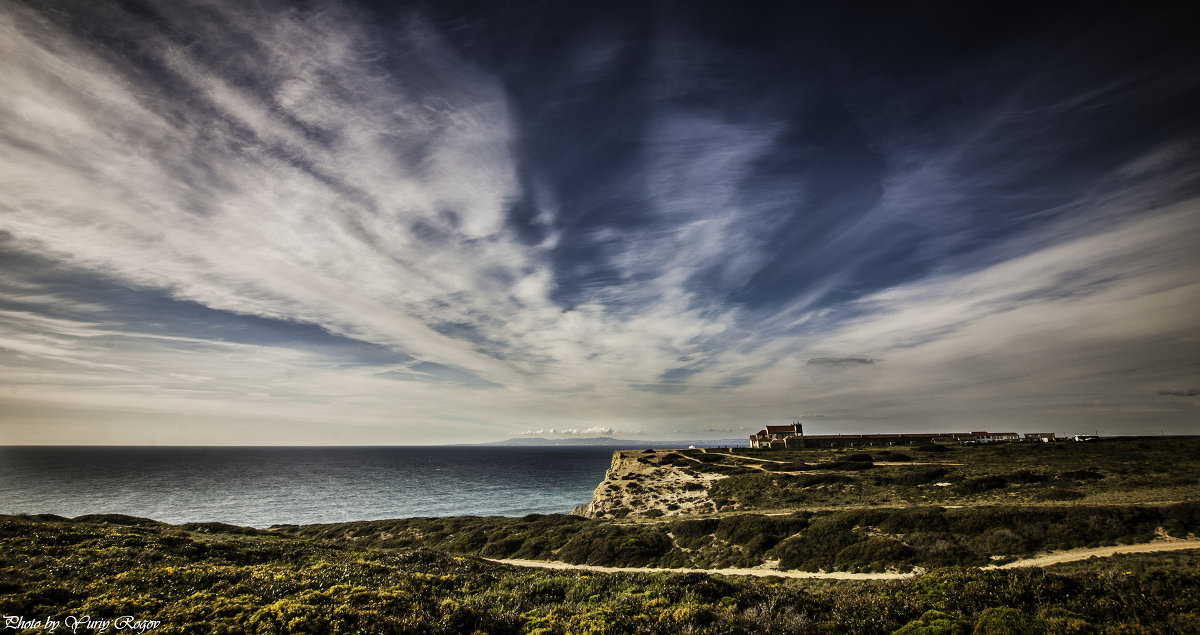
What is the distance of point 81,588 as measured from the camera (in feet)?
30.0

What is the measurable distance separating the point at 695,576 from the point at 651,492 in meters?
45.3

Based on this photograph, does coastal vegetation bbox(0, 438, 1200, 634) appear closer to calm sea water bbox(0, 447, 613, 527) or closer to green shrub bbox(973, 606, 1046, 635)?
green shrub bbox(973, 606, 1046, 635)

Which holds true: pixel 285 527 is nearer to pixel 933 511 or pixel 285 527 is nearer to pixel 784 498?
pixel 784 498

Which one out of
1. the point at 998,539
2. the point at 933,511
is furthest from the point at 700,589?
the point at 933,511

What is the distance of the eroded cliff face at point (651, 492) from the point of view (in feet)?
156

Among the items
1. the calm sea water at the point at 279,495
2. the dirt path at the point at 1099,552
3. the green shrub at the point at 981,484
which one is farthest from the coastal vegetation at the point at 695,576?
the calm sea water at the point at 279,495

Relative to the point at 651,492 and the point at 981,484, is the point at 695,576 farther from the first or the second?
the point at 651,492

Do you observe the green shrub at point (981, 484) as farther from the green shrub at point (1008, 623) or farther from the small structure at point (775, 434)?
the small structure at point (775, 434)

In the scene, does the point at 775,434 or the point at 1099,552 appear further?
the point at 775,434

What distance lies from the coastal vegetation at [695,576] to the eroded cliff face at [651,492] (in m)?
12.7

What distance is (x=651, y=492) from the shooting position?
179 ft

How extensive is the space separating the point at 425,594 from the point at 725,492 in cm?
4438

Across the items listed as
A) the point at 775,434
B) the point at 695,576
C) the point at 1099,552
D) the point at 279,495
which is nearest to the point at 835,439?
the point at 775,434

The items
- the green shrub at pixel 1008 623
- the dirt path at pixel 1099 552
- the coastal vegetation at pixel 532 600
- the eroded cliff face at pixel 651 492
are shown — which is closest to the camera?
the green shrub at pixel 1008 623
